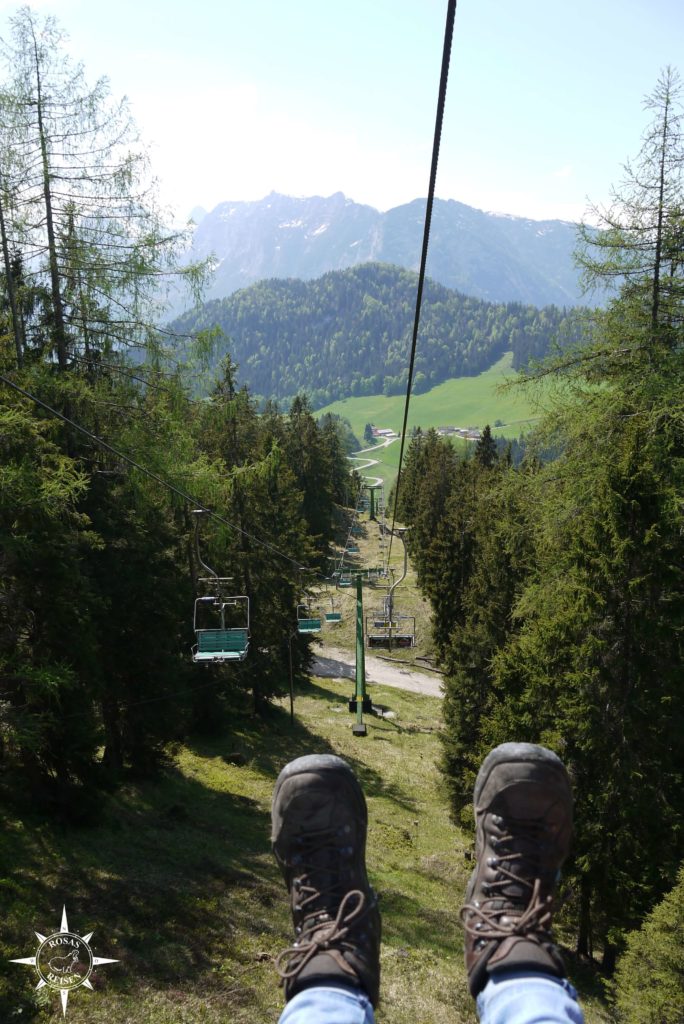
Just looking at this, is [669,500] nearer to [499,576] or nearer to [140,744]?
[499,576]

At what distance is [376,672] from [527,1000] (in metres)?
41.5

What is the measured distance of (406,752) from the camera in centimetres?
2833

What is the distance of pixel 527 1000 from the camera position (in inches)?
119

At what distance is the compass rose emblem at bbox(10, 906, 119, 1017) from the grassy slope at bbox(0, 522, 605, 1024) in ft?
0.36

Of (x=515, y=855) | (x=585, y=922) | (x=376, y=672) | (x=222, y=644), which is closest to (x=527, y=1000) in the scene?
(x=515, y=855)

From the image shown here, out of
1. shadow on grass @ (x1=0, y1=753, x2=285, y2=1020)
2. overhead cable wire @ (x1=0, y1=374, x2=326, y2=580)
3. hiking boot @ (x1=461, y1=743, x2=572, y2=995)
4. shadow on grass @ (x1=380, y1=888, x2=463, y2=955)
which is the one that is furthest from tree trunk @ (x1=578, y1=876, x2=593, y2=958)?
hiking boot @ (x1=461, y1=743, x2=572, y2=995)

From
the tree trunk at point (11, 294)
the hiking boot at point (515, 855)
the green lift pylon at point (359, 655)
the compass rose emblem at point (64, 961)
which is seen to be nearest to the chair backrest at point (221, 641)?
the compass rose emblem at point (64, 961)

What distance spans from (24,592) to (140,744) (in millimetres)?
6915

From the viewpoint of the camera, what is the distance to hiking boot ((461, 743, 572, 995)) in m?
3.50

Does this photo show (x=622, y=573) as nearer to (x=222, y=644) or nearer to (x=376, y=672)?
(x=222, y=644)

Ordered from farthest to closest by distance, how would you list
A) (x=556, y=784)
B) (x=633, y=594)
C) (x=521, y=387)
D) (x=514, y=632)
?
(x=514, y=632), (x=521, y=387), (x=633, y=594), (x=556, y=784)

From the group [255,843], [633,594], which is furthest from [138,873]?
[633,594]

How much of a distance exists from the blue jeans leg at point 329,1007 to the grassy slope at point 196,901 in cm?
584

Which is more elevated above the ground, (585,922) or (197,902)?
(197,902)
